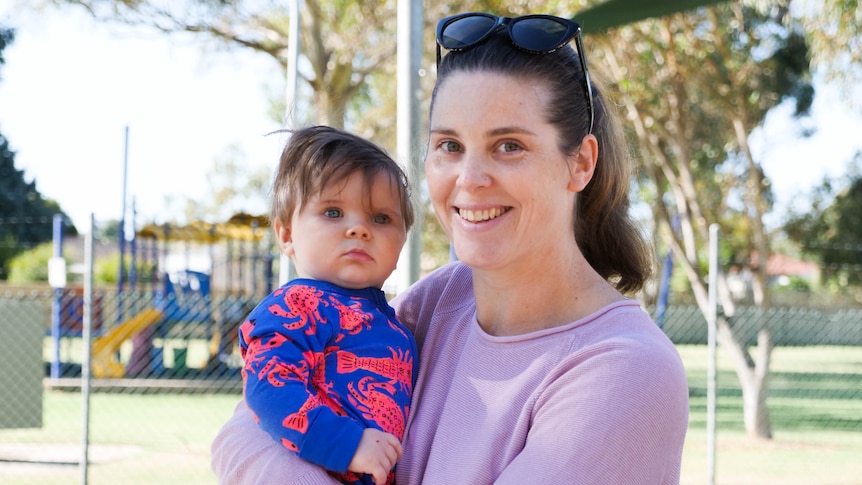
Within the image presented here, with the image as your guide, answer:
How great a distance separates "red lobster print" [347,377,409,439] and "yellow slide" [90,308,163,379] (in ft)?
46.7

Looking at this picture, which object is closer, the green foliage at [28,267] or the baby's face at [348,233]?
the baby's face at [348,233]

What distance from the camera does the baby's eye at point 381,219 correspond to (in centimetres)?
224

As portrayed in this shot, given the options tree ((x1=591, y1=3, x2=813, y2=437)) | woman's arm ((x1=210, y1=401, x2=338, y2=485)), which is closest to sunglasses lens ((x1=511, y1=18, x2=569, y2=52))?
woman's arm ((x1=210, y1=401, x2=338, y2=485))

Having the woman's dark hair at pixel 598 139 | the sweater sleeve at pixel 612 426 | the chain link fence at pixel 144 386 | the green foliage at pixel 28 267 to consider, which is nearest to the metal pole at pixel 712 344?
the chain link fence at pixel 144 386

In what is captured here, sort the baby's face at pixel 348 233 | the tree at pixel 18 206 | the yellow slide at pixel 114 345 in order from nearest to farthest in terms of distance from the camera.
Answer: the baby's face at pixel 348 233 → the yellow slide at pixel 114 345 → the tree at pixel 18 206

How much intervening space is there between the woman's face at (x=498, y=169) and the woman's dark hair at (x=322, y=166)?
0.41 metres

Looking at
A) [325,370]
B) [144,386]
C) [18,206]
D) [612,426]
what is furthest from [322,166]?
[18,206]

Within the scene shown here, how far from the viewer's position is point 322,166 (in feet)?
Result: 7.18

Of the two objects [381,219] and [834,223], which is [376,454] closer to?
[381,219]

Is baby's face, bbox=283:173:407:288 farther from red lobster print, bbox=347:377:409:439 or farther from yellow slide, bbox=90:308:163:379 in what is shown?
yellow slide, bbox=90:308:163:379

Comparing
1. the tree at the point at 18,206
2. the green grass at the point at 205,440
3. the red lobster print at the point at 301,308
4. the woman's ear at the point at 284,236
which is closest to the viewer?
the red lobster print at the point at 301,308

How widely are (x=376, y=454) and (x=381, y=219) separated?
0.61 m

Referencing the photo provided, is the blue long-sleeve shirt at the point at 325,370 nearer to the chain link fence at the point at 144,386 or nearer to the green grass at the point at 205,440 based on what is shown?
the chain link fence at the point at 144,386

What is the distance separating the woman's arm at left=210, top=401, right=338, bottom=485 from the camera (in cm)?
181
